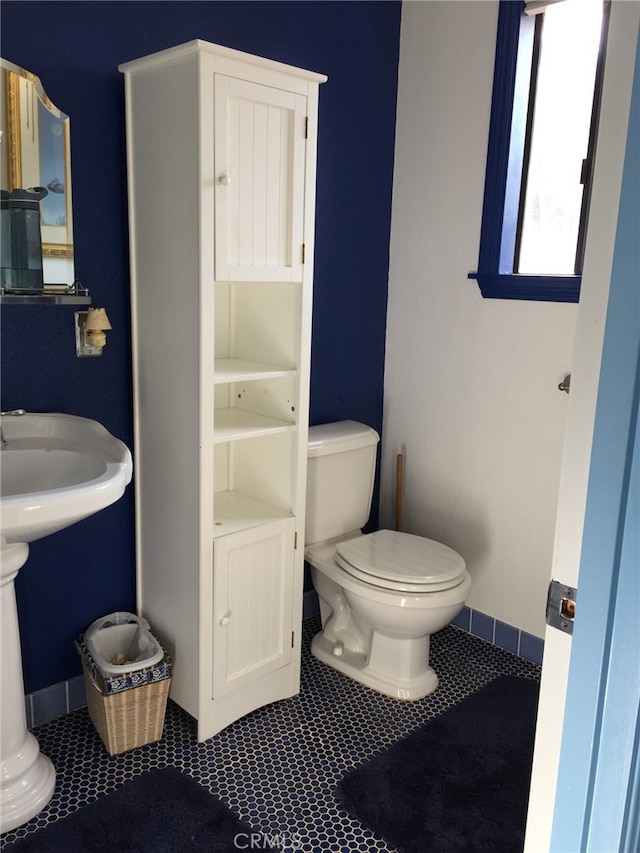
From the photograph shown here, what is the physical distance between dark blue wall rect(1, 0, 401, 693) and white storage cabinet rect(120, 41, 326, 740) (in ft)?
0.24

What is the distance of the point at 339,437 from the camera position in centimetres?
270

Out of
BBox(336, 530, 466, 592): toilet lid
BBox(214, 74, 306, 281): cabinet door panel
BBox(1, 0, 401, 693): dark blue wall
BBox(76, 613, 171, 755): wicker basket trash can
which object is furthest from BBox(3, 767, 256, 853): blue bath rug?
BBox(214, 74, 306, 281): cabinet door panel

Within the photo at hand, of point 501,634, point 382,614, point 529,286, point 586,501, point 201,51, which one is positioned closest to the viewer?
point 586,501

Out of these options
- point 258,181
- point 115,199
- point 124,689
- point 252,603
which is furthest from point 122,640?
point 258,181

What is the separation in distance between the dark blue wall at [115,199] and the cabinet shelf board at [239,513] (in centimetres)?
30

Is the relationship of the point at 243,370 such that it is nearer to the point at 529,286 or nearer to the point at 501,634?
the point at 529,286

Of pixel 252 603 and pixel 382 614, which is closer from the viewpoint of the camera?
pixel 252 603

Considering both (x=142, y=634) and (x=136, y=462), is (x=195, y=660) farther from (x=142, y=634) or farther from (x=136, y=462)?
(x=136, y=462)

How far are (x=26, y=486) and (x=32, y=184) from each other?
78 centimetres

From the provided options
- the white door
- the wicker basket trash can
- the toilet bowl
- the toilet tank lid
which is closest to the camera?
the white door

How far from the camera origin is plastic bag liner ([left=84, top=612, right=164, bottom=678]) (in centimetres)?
224

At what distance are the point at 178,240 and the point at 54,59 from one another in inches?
22.3

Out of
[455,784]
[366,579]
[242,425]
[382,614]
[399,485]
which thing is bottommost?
[455,784]

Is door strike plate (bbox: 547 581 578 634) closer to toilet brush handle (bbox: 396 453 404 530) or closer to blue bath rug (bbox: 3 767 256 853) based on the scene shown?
blue bath rug (bbox: 3 767 256 853)
